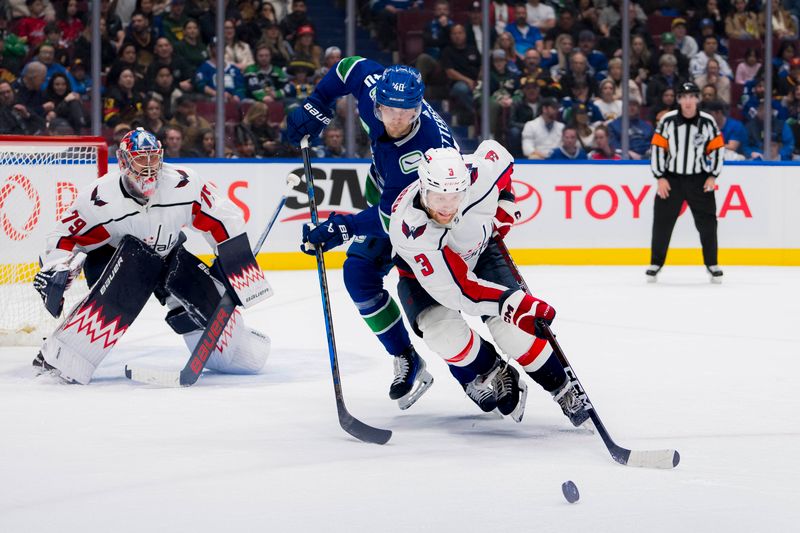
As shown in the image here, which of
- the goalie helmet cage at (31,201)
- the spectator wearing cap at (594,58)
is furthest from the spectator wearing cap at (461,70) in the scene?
the goalie helmet cage at (31,201)

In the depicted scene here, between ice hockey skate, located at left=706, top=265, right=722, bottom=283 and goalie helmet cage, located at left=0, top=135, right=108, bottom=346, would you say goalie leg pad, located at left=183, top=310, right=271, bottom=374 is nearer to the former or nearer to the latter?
goalie helmet cage, located at left=0, top=135, right=108, bottom=346

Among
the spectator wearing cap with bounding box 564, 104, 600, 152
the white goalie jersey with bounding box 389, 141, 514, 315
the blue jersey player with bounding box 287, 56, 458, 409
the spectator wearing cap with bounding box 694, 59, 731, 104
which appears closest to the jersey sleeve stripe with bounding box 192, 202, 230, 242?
the blue jersey player with bounding box 287, 56, 458, 409

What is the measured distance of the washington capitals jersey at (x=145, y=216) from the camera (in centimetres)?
403

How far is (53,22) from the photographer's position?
7.71 m

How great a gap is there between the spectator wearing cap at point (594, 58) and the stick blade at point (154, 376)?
522 centimetres

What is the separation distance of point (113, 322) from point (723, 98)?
5876 mm

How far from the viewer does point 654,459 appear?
2.81 m

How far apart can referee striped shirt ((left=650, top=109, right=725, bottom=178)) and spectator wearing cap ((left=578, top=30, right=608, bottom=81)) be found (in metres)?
1.21

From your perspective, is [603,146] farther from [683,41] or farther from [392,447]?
[392,447]

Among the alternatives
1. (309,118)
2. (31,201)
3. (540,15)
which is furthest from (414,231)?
(540,15)

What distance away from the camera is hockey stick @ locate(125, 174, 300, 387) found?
3.99 meters

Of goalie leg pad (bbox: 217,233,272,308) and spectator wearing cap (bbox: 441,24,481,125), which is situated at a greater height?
spectator wearing cap (bbox: 441,24,481,125)

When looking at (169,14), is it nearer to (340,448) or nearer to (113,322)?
(113,322)

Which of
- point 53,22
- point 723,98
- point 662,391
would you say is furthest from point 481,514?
point 723,98
